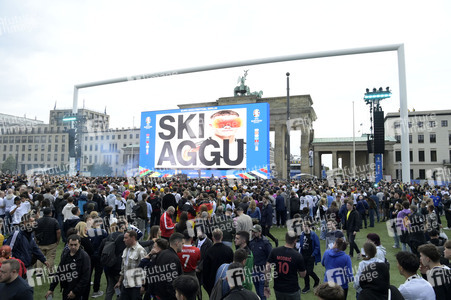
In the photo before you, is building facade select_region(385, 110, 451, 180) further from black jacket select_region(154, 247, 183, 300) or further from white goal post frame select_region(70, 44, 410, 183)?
black jacket select_region(154, 247, 183, 300)

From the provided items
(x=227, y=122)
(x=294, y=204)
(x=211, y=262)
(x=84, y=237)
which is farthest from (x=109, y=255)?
(x=227, y=122)

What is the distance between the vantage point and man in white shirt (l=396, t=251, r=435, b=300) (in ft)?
10.9

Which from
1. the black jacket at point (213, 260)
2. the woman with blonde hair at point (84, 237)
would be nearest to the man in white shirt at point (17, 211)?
the woman with blonde hair at point (84, 237)

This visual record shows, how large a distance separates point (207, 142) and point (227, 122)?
10.2 ft

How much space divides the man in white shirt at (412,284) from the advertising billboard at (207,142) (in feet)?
84.0

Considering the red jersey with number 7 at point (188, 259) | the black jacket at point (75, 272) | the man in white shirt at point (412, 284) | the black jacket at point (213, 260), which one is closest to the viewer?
the man in white shirt at point (412, 284)

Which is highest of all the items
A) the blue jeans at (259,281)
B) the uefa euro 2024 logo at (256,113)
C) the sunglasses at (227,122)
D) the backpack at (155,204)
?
the uefa euro 2024 logo at (256,113)

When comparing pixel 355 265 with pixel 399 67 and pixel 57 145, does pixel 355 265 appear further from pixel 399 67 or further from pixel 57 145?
pixel 57 145

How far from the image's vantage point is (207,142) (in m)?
32.1

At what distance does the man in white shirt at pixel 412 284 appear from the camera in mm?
3334

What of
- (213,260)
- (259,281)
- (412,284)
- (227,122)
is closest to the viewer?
(412,284)

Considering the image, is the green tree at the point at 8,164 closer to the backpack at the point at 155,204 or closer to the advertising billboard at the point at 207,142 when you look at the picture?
the advertising billboard at the point at 207,142

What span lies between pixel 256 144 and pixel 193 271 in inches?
1005

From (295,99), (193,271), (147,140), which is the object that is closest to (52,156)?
(147,140)
